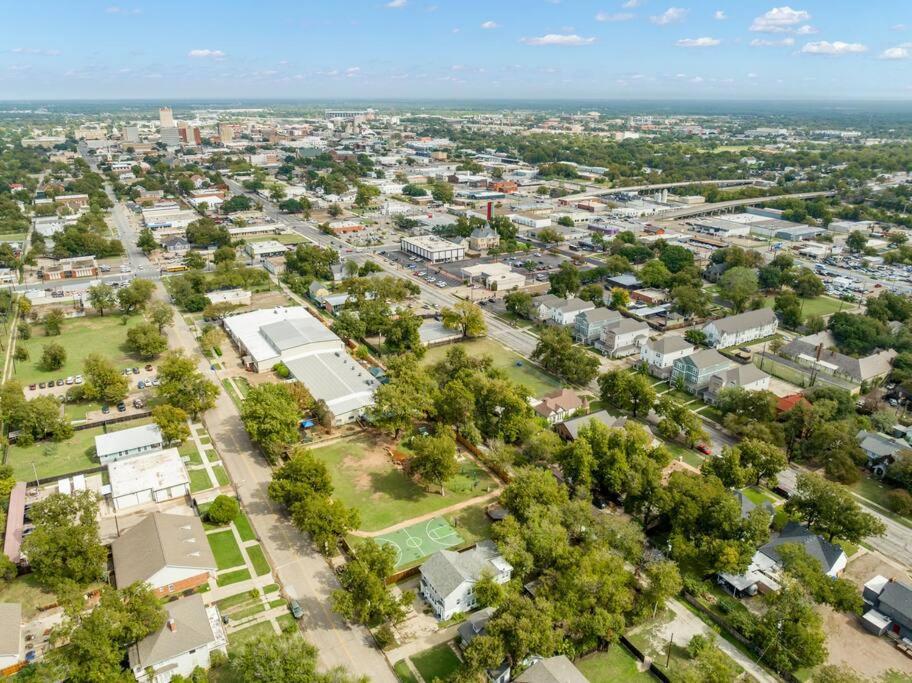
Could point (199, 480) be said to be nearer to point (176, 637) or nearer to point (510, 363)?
point (176, 637)

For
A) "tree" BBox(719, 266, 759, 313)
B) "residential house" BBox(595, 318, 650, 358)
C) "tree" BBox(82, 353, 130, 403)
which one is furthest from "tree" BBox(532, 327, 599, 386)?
"tree" BBox(82, 353, 130, 403)

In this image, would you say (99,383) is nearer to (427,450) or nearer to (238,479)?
(238,479)

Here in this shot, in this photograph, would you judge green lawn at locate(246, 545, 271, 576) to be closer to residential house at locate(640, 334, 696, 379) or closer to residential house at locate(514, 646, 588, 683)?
residential house at locate(514, 646, 588, 683)

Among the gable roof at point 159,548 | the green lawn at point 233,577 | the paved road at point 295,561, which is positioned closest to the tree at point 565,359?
the paved road at point 295,561

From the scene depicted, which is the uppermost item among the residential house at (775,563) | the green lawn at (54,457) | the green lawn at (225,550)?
the residential house at (775,563)

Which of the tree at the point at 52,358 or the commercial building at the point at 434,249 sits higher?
the commercial building at the point at 434,249

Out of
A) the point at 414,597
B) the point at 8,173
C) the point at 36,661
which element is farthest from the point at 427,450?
the point at 8,173

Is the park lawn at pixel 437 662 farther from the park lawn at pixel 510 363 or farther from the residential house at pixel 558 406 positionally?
the park lawn at pixel 510 363

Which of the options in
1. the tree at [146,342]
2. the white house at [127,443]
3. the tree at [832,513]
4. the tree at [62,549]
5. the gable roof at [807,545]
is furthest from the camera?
the tree at [146,342]
